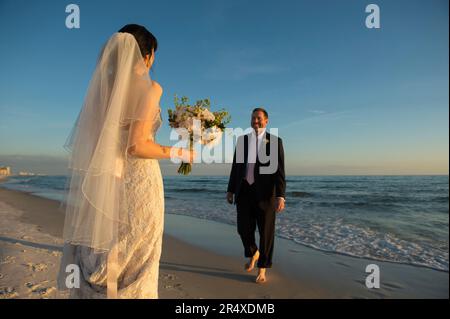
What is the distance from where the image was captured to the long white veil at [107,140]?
2.10 metres

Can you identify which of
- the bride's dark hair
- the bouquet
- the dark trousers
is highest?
the bride's dark hair

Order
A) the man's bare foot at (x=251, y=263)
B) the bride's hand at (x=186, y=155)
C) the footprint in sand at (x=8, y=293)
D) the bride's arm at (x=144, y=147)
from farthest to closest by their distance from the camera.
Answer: the man's bare foot at (x=251, y=263) → the footprint in sand at (x=8, y=293) → the bride's hand at (x=186, y=155) → the bride's arm at (x=144, y=147)

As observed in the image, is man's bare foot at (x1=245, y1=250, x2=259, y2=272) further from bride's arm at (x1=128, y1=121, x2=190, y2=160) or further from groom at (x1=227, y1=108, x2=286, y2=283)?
bride's arm at (x1=128, y1=121, x2=190, y2=160)

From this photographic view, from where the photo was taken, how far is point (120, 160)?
7.29 ft

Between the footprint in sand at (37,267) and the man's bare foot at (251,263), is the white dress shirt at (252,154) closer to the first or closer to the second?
the man's bare foot at (251,263)

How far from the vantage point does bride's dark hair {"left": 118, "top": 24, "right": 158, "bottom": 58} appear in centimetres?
224

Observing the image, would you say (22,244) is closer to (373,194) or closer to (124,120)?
(124,120)

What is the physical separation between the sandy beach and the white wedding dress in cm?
166

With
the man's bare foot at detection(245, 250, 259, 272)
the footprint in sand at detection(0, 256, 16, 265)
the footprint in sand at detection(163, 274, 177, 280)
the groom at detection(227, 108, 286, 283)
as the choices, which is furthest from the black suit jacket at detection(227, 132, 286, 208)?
the footprint in sand at detection(0, 256, 16, 265)

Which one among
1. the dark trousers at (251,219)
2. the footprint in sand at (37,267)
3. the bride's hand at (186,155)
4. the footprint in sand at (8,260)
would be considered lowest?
the footprint in sand at (37,267)

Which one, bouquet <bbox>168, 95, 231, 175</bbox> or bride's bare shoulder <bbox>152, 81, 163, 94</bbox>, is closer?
bride's bare shoulder <bbox>152, 81, 163, 94</bbox>

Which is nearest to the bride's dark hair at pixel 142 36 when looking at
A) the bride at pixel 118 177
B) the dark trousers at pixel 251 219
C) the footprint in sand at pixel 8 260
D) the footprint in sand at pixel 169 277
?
the bride at pixel 118 177

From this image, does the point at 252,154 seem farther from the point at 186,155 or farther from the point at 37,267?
the point at 37,267

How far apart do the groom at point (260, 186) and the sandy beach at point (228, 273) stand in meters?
0.51
